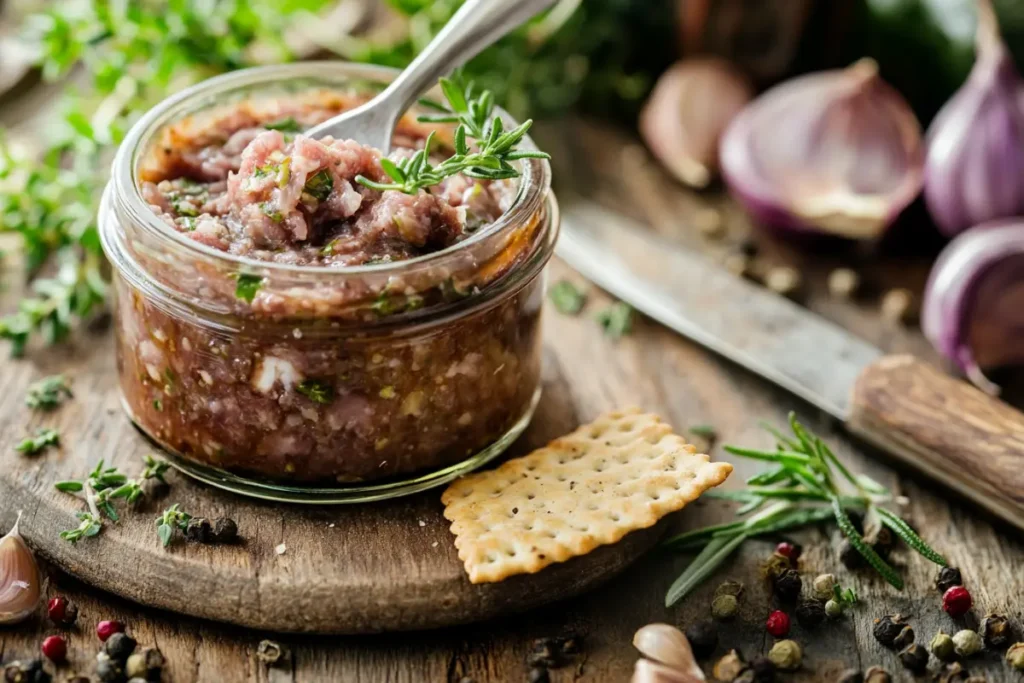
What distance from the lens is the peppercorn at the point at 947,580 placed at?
2.86 metres

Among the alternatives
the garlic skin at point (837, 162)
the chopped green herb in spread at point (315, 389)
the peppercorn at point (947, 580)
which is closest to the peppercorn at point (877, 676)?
the peppercorn at point (947, 580)

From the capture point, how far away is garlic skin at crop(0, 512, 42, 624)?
2.63m

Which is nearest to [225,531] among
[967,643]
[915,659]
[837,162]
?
[915,659]

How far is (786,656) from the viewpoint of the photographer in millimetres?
2619

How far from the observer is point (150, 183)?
115 inches

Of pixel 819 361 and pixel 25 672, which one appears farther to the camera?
pixel 819 361

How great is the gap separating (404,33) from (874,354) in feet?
7.43

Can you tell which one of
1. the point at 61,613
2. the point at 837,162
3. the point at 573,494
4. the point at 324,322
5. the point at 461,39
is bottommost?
the point at 61,613

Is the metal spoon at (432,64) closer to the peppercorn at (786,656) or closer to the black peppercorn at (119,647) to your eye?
the black peppercorn at (119,647)

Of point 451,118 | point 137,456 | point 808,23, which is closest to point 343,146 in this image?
point 451,118

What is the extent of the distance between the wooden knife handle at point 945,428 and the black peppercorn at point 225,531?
1620 mm

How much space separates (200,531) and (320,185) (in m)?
0.83

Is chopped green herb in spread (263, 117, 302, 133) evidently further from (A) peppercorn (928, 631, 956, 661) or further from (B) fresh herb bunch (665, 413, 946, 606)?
(A) peppercorn (928, 631, 956, 661)

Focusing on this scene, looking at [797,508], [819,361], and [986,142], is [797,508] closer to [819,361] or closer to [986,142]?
[819,361]
